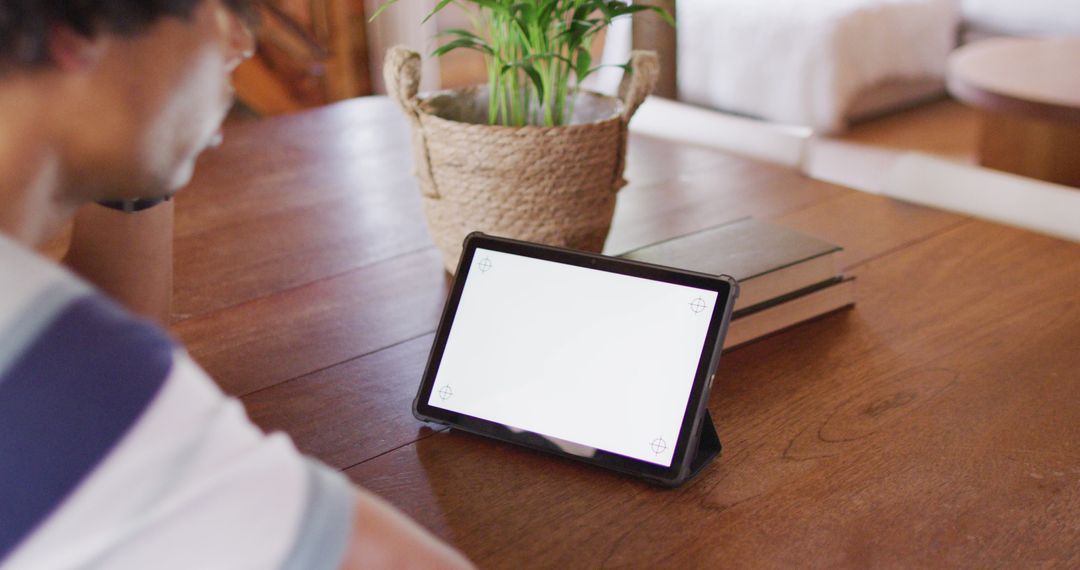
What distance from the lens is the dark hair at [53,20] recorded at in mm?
351

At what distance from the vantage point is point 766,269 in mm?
841

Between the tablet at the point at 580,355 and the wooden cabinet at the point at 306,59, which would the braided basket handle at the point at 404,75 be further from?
the wooden cabinet at the point at 306,59

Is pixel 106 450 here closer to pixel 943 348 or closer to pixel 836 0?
pixel 943 348

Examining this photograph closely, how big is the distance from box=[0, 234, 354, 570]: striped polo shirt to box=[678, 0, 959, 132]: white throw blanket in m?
3.21

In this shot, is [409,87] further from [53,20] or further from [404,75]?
[53,20]

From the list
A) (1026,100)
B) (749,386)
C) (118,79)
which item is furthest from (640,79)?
(1026,100)

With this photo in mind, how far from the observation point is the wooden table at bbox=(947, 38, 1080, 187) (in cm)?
243

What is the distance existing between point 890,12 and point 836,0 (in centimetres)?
20

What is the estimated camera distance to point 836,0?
3486 millimetres

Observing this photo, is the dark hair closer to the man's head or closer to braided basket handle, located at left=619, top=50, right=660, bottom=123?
the man's head

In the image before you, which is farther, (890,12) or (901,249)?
(890,12)

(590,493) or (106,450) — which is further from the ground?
(106,450)

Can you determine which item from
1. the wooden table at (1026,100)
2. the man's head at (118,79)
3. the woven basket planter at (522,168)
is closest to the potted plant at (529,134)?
the woven basket planter at (522,168)

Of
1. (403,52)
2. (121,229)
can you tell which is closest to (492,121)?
(403,52)
